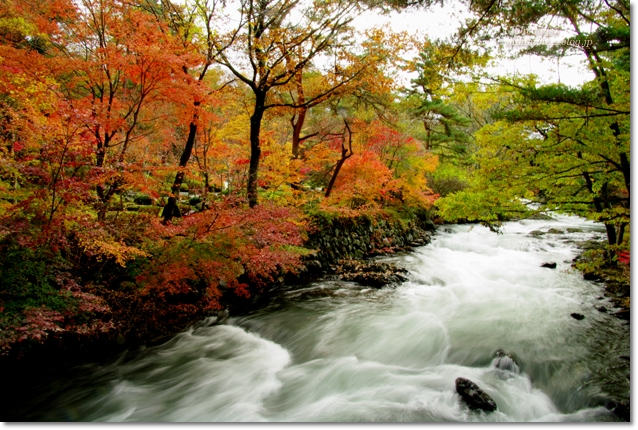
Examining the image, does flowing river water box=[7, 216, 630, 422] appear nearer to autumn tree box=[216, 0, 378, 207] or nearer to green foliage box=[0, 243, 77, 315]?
green foliage box=[0, 243, 77, 315]

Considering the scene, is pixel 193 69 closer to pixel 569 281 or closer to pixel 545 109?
pixel 545 109

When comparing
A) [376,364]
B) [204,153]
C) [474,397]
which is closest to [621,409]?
[474,397]

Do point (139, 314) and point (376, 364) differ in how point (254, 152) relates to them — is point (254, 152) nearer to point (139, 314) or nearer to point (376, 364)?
point (139, 314)

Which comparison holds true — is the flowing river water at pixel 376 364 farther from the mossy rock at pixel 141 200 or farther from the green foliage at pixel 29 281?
the mossy rock at pixel 141 200

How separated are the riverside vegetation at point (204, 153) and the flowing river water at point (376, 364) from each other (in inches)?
23.1

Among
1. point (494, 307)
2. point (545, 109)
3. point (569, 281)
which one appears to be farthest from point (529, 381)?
point (569, 281)

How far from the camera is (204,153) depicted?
802 cm

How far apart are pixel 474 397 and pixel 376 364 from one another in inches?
45.3

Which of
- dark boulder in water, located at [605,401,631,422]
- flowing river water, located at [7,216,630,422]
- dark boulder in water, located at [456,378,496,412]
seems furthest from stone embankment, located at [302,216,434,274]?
dark boulder in water, located at [605,401,631,422]

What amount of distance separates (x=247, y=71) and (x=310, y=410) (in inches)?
233

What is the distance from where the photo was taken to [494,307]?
5242mm

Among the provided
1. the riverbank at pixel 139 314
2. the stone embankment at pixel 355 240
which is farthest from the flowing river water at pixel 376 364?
the stone embankment at pixel 355 240

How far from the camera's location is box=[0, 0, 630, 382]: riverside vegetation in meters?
3.10

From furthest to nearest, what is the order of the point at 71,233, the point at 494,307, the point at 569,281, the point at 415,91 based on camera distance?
the point at 415,91 → the point at 569,281 → the point at 494,307 → the point at 71,233
